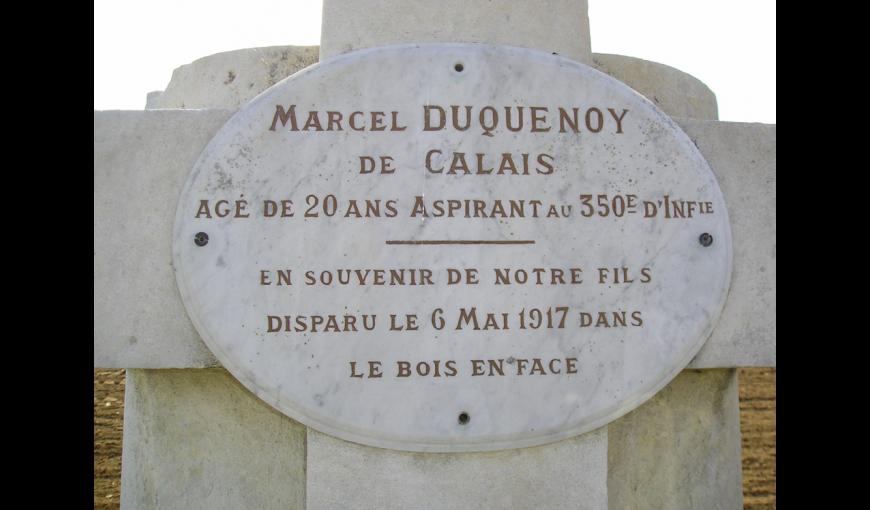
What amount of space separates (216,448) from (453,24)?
1.52 metres

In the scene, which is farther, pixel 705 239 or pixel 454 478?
pixel 705 239

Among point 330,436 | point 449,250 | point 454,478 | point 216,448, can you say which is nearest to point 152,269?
point 216,448

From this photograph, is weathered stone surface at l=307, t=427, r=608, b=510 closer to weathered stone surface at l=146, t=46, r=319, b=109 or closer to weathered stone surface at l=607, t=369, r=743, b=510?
weathered stone surface at l=607, t=369, r=743, b=510

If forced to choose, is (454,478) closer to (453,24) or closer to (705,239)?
(705,239)

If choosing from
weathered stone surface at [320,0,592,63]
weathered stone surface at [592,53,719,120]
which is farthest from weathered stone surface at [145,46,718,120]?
weathered stone surface at [320,0,592,63]

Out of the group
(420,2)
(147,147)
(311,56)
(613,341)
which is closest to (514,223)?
(613,341)

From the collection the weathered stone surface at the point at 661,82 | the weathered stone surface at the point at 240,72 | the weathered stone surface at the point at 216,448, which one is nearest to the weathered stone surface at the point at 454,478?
the weathered stone surface at the point at 216,448

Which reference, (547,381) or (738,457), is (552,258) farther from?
(738,457)

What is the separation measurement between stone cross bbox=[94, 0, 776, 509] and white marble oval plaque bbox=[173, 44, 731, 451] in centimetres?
8

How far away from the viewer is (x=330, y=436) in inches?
85.0

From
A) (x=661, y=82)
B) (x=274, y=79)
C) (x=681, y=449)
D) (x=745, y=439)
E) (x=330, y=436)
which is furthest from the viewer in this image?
(x=745, y=439)

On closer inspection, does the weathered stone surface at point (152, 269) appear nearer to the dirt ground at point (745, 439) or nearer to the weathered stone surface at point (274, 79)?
the weathered stone surface at point (274, 79)

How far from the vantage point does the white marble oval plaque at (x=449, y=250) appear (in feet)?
7.15

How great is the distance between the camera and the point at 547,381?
2211 millimetres
